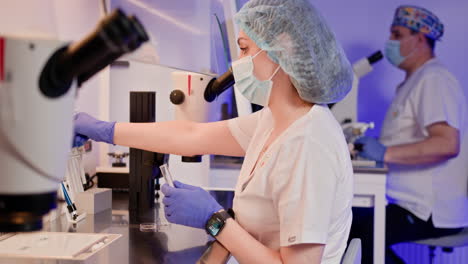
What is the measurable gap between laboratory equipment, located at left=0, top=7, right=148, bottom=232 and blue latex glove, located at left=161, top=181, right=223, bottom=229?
752 millimetres

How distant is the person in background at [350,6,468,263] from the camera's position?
9.98ft

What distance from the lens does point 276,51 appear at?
1.29 metres

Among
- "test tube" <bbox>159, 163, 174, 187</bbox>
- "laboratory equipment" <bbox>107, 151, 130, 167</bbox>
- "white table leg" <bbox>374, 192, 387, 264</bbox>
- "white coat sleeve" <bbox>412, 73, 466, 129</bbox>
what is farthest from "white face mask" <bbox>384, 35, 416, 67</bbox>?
"test tube" <bbox>159, 163, 174, 187</bbox>

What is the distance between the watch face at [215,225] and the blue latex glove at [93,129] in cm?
48

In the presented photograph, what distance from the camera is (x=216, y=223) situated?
123 cm

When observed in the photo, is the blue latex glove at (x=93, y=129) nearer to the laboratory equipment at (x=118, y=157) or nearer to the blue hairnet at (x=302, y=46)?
the blue hairnet at (x=302, y=46)

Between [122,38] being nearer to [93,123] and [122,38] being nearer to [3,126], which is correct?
[3,126]

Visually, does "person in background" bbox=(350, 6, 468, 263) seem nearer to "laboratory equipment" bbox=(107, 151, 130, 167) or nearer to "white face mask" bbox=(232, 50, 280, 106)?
"laboratory equipment" bbox=(107, 151, 130, 167)

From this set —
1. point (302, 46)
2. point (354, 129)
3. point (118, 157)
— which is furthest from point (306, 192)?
point (354, 129)

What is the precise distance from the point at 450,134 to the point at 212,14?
2016mm

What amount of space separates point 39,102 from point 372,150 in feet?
9.68

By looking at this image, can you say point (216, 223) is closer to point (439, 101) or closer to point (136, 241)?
point (136, 241)

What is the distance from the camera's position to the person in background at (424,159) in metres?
3.04

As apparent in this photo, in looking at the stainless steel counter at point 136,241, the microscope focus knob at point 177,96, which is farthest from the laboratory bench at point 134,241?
the microscope focus knob at point 177,96
